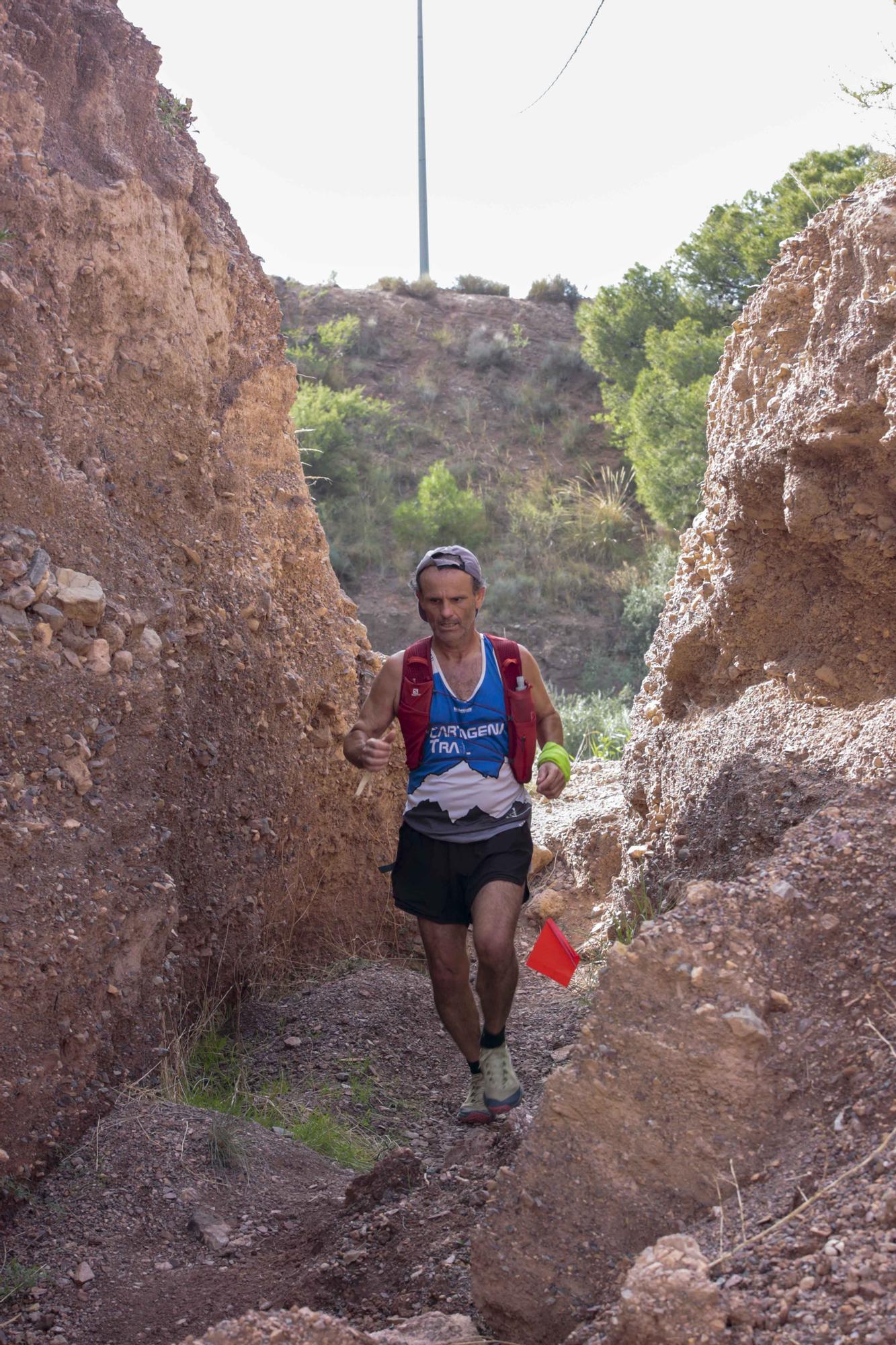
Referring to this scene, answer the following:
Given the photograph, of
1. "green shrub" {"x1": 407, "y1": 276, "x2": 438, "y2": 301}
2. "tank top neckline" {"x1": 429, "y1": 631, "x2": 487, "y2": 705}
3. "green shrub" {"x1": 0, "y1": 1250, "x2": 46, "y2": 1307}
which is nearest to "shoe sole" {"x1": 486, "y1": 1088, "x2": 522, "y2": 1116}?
"tank top neckline" {"x1": 429, "y1": 631, "x2": 487, "y2": 705}

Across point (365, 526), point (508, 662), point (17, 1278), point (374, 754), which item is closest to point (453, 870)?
point (374, 754)

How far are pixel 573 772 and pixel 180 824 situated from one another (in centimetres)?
460

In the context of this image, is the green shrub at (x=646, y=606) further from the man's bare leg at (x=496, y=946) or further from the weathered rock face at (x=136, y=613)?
the man's bare leg at (x=496, y=946)

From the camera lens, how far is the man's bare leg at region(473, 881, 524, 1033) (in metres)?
3.65

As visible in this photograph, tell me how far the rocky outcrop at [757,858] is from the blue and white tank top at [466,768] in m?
0.89

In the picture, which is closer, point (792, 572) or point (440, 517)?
point (792, 572)

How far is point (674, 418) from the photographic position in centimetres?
1619

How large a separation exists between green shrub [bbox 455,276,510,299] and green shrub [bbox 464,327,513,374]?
404 cm

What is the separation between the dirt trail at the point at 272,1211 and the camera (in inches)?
107

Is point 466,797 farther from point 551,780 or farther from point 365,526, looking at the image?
point 365,526

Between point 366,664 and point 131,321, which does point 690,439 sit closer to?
point 366,664

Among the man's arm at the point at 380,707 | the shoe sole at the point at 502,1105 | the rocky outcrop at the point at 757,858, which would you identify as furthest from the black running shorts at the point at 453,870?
the rocky outcrop at the point at 757,858

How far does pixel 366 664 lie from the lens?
584 centimetres

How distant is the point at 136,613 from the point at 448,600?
3.77ft
